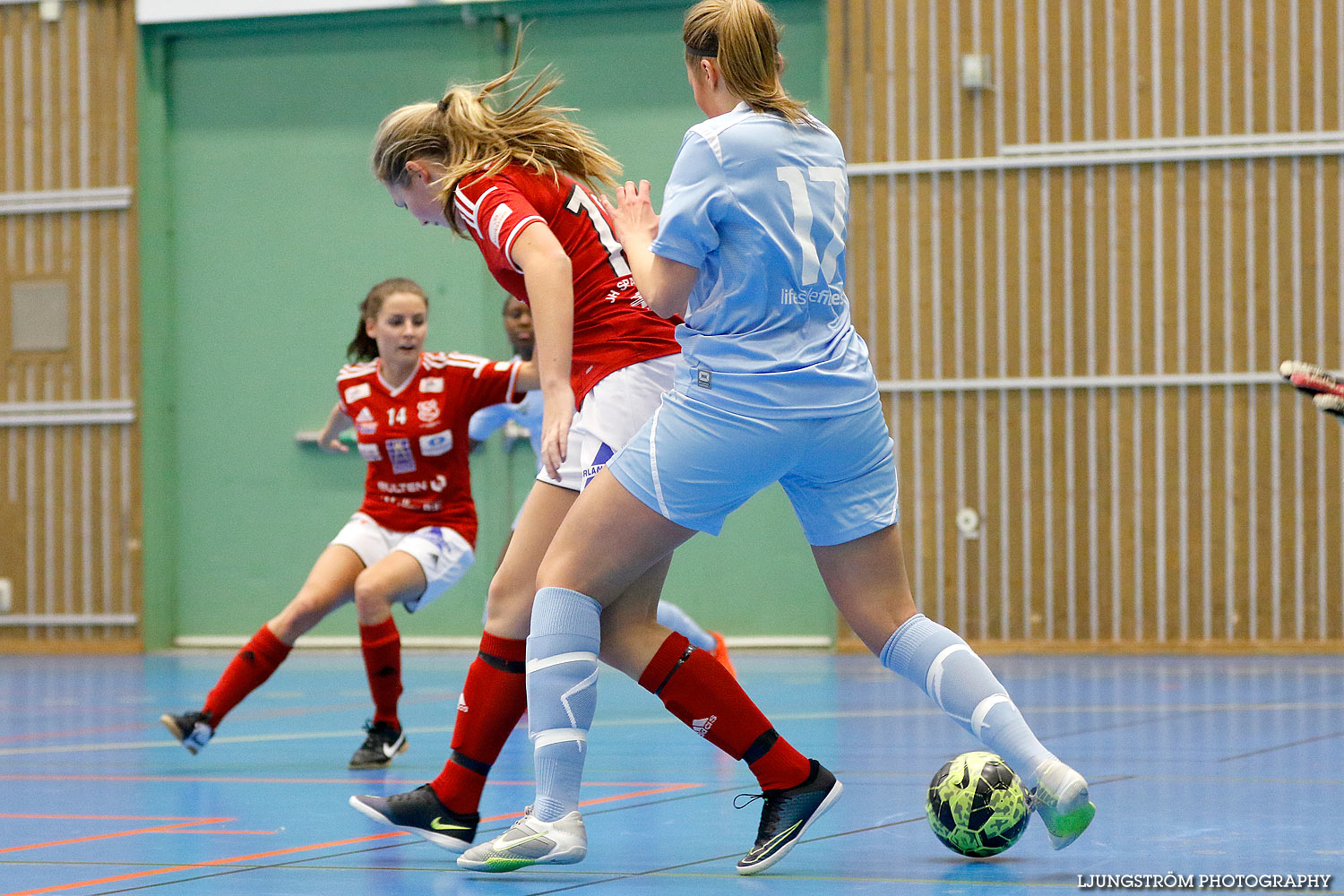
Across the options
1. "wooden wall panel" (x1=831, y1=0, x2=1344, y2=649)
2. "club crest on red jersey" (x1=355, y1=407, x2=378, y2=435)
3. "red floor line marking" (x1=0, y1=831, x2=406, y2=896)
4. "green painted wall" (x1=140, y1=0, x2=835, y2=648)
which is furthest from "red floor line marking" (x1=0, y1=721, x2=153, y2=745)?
"wooden wall panel" (x1=831, y1=0, x2=1344, y2=649)

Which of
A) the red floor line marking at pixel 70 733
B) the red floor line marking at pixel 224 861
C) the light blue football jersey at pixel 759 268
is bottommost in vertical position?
the red floor line marking at pixel 70 733

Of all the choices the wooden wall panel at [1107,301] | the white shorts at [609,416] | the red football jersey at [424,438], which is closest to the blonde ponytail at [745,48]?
the white shorts at [609,416]

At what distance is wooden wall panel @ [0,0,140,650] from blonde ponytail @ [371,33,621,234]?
937 centimetres

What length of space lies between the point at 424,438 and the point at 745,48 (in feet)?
9.04

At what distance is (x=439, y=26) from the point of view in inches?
474

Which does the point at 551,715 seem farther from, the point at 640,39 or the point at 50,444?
the point at 50,444

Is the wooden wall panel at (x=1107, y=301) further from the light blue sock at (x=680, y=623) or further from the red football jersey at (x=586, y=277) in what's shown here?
the red football jersey at (x=586, y=277)

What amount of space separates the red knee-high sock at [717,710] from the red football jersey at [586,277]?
1.84ft

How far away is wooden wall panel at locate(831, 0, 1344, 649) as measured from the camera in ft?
34.2

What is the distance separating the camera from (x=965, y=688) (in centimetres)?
318

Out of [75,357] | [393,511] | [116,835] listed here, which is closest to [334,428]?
[393,511]

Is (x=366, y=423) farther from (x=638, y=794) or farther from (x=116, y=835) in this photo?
(x=116, y=835)

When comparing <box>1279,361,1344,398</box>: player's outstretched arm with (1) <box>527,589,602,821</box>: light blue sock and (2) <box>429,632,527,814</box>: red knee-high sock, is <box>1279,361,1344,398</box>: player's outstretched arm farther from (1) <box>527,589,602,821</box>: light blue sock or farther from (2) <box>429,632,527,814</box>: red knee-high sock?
(2) <box>429,632,527,814</box>: red knee-high sock

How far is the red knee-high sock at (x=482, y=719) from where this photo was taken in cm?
334
